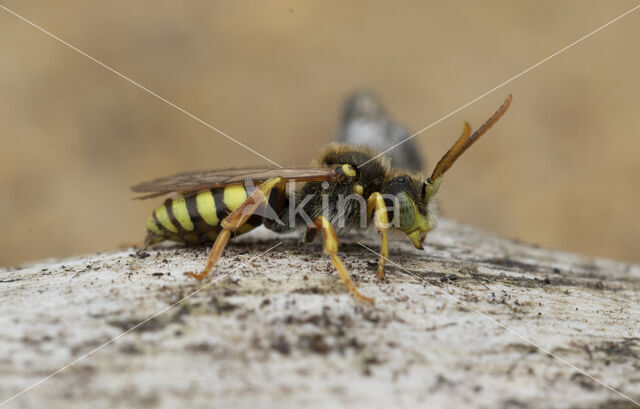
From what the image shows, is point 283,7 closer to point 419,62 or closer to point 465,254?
point 419,62

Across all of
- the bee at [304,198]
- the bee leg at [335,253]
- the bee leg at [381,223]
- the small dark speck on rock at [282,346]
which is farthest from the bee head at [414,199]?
the small dark speck on rock at [282,346]

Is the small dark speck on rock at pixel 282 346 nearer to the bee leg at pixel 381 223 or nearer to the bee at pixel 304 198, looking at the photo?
the bee leg at pixel 381 223

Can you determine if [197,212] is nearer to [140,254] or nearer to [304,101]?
[140,254]

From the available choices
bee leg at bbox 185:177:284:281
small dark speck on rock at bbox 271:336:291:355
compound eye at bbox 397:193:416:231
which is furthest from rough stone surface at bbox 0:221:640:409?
compound eye at bbox 397:193:416:231

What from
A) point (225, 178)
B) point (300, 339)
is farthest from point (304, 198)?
point (300, 339)

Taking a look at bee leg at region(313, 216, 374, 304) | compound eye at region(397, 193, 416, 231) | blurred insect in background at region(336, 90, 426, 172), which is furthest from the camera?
blurred insect in background at region(336, 90, 426, 172)

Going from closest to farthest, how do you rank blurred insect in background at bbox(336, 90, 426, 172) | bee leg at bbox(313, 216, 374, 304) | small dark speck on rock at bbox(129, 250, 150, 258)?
1. bee leg at bbox(313, 216, 374, 304)
2. small dark speck on rock at bbox(129, 250, 150, 258)
3. blurred insect in background at bbox(336, 90, 426, 172)

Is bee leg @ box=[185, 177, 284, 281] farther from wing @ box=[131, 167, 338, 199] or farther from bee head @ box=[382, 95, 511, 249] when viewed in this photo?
bee head @ box=[382, 95, 511, 249]

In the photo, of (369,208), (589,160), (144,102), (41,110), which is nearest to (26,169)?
(41,110)
